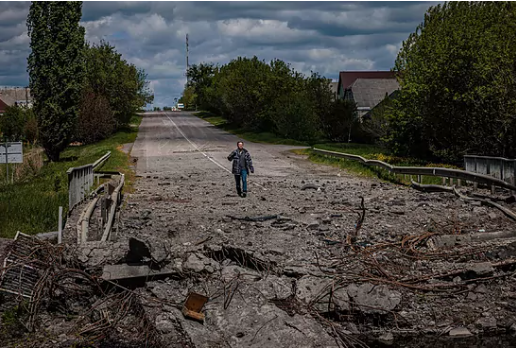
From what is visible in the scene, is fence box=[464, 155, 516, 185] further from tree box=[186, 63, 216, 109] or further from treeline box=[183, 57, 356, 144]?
tree box=[186, 63, 216, 109]

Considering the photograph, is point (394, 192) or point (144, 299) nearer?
point (144, 299)

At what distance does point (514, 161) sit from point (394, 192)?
3768 mm

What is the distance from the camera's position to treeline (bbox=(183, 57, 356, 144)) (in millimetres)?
54062

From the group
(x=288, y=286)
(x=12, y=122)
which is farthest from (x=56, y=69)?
(x=12, y=122)

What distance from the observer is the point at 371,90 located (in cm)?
8038

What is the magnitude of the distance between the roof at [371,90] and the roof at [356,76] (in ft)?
20.3

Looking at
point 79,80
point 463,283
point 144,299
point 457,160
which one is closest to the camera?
point 144,299

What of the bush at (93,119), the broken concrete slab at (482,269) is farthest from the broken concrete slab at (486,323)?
the bush at (93,119)

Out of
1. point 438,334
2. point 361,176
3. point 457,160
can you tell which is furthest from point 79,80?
point 438,334

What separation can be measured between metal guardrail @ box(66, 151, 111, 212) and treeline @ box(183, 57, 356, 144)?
3502 centimetres

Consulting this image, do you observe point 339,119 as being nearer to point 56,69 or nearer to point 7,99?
point 56,69

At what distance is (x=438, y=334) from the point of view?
874 cm

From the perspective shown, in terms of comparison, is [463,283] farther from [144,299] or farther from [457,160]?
[457,160]

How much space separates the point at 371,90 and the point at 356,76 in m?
10.9
